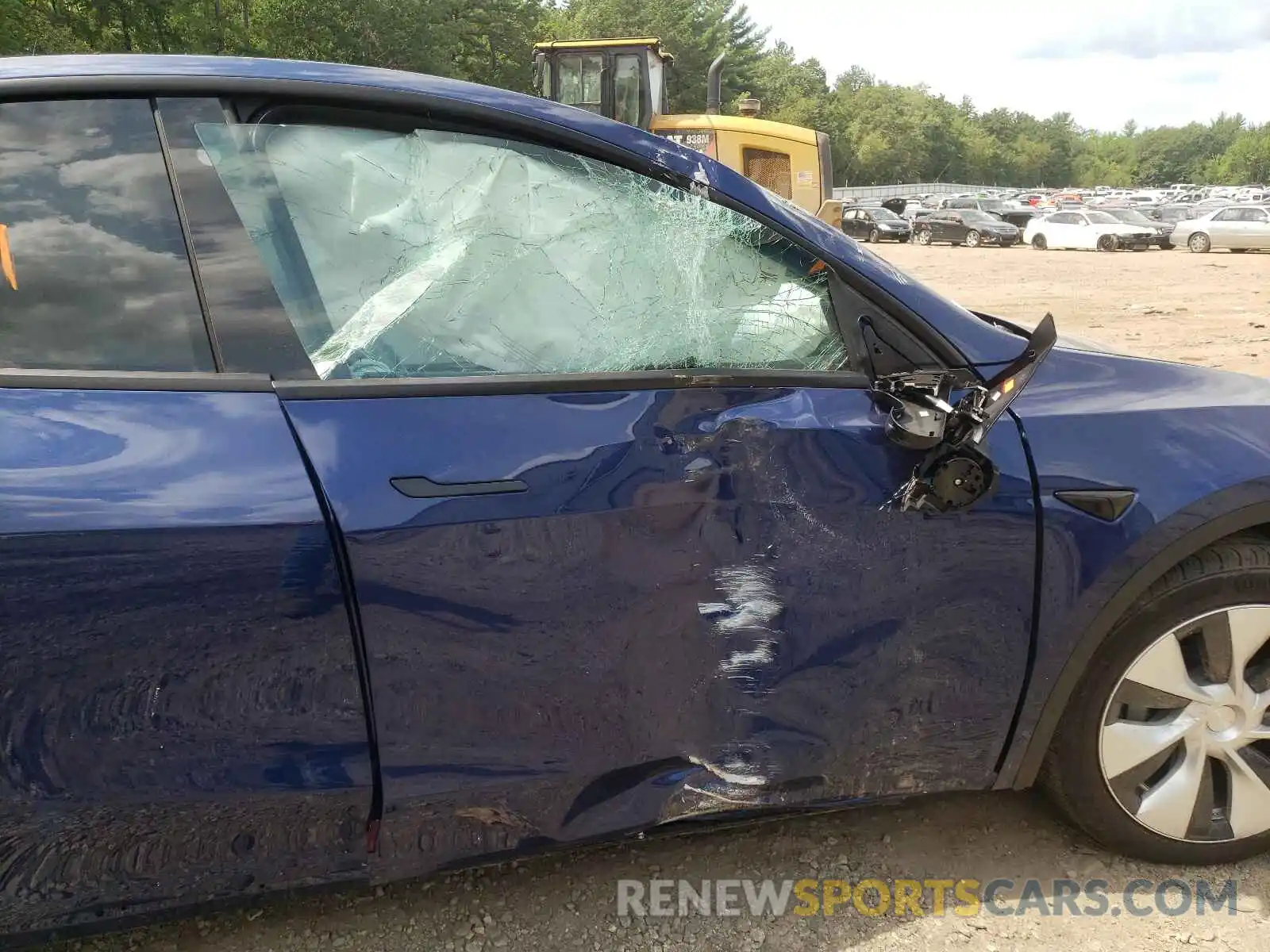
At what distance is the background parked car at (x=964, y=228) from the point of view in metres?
Result: 29.9

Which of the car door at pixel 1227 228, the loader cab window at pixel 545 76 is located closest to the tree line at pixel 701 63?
the loader cab window at pixel 545 76

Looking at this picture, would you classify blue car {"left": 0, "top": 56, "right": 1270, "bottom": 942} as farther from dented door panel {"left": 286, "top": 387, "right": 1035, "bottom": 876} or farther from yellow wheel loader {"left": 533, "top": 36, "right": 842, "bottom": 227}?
yellow wheel loader {"left": 533, "top": 36, "right": 842, "bottom": 227}

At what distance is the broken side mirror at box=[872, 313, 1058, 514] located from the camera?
1802mm

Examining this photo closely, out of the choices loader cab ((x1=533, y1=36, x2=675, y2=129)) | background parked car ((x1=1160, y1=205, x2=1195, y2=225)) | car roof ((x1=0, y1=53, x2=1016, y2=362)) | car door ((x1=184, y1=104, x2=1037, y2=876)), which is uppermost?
background parked car ((x1=1160, y1=205, x2=1195, y2=225))

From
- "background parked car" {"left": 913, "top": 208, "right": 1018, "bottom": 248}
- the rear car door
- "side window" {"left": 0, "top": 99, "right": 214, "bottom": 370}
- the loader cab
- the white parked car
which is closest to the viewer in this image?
"side window" {"left": 0, "top": 99, "right": 214, "bottom": 370}

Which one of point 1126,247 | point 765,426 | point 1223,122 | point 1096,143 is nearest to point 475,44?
point 1126,247

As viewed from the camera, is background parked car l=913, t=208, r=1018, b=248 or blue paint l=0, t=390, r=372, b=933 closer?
blue paint l=0, t=390, r=372, b=933

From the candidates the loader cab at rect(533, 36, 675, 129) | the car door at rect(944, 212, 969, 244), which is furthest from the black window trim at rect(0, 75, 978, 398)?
the car door at rect(944, 212, 969, 244)

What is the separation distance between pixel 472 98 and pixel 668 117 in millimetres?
10728

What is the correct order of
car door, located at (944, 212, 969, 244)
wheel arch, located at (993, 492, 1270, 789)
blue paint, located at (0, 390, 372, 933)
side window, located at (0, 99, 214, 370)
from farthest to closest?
car door, located at (944, 212, 969, 244) → wheel arch, located at (993, 492, 1270, 789) → side window, located at (0, 99, 214, 370) → blue paint, located at (0, 390, 372, 933)

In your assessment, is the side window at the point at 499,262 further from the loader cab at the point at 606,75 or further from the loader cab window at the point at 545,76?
the loader cab window at the point at 545,76

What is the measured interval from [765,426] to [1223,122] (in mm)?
179237

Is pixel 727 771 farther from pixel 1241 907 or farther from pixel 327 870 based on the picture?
pixel 1241 907

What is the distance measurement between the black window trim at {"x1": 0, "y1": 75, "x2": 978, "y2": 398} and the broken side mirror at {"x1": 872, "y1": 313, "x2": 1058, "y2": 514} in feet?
0.28
